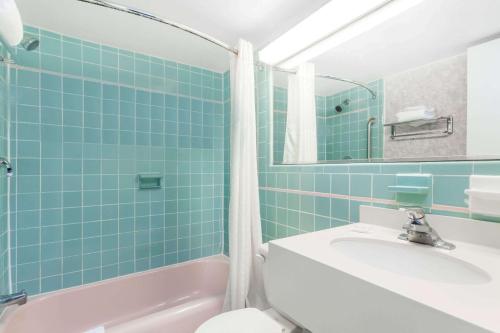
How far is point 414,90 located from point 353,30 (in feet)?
1.55

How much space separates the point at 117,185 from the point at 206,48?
4.04 ft

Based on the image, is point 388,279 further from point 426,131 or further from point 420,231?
point 426,131

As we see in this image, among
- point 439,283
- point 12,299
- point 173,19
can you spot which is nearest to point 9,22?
point 173,19

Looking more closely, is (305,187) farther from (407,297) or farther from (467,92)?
(407,297)

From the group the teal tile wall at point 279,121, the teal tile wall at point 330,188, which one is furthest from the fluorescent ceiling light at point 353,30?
the teal tile wall at point 330,188

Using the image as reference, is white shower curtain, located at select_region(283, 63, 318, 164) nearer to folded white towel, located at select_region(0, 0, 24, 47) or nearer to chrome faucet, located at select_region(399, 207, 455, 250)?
chrome faucet, located at select_region(399, 207, 455, 250)

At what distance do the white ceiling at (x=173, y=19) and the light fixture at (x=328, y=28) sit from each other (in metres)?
0.07

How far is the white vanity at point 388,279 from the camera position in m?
0.43

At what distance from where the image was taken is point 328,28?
1.28 meters

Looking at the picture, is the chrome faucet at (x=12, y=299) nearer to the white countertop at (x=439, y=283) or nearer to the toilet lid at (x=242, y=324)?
the toilet lid at (x=242, y=324)

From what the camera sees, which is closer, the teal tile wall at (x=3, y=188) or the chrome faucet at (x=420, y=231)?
the chrome faucet at (x=420, y=231)

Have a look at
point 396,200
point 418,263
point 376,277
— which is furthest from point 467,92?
point 376,277

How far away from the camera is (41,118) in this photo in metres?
1.54

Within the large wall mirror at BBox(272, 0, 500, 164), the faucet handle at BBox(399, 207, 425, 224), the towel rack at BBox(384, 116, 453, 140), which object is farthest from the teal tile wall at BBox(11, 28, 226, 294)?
the faucet handle at BBox(399, 207, 425, 224)
